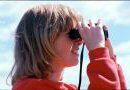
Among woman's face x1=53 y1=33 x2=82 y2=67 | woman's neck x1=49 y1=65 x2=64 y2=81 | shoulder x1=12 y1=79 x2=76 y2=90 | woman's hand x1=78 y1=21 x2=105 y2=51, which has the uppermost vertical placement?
woman's hand x1=78 y1=21 x2=105 y2=51

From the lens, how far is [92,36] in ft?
15.9

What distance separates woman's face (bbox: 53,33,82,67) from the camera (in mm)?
4973

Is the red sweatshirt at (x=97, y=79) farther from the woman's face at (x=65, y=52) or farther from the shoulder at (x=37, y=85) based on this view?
the woman's face at (x=65, y=52)

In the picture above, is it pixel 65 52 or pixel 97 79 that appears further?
pixel 65 52

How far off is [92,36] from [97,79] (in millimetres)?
405

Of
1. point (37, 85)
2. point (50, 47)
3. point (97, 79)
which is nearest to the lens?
point (97, 79)

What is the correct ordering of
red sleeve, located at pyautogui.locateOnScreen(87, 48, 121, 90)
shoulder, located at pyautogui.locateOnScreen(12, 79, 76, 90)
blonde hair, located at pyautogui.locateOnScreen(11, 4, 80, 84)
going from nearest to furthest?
red sleeve, located at pyautogui.locateOnScreen(87, 48, 121, 90) < shoulder, located at pyautogui.locateOnScreen(12, 79, 76, 90) < blonde hair, located at pyautogui.locateOnScreen(11, 4, 80, 84)

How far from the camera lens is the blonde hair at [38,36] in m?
4.94

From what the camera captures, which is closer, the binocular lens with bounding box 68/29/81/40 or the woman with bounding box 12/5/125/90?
the woman with bounding box 12/5/125/90

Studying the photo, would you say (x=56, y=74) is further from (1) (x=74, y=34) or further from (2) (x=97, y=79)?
(2) (x=97, y=79)

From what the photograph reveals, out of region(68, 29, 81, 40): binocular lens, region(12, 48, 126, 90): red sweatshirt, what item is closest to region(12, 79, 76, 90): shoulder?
region(12, 48, 126, 90): red sweatshirt

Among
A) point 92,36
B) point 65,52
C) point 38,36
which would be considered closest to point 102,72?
point 92,36

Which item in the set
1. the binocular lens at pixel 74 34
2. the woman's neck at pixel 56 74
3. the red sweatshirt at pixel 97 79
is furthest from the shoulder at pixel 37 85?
the binocular lens at pixel 74 34

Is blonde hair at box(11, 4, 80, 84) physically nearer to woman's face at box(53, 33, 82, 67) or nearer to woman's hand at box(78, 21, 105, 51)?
woman's face at box(53, 33, 82, 67)
